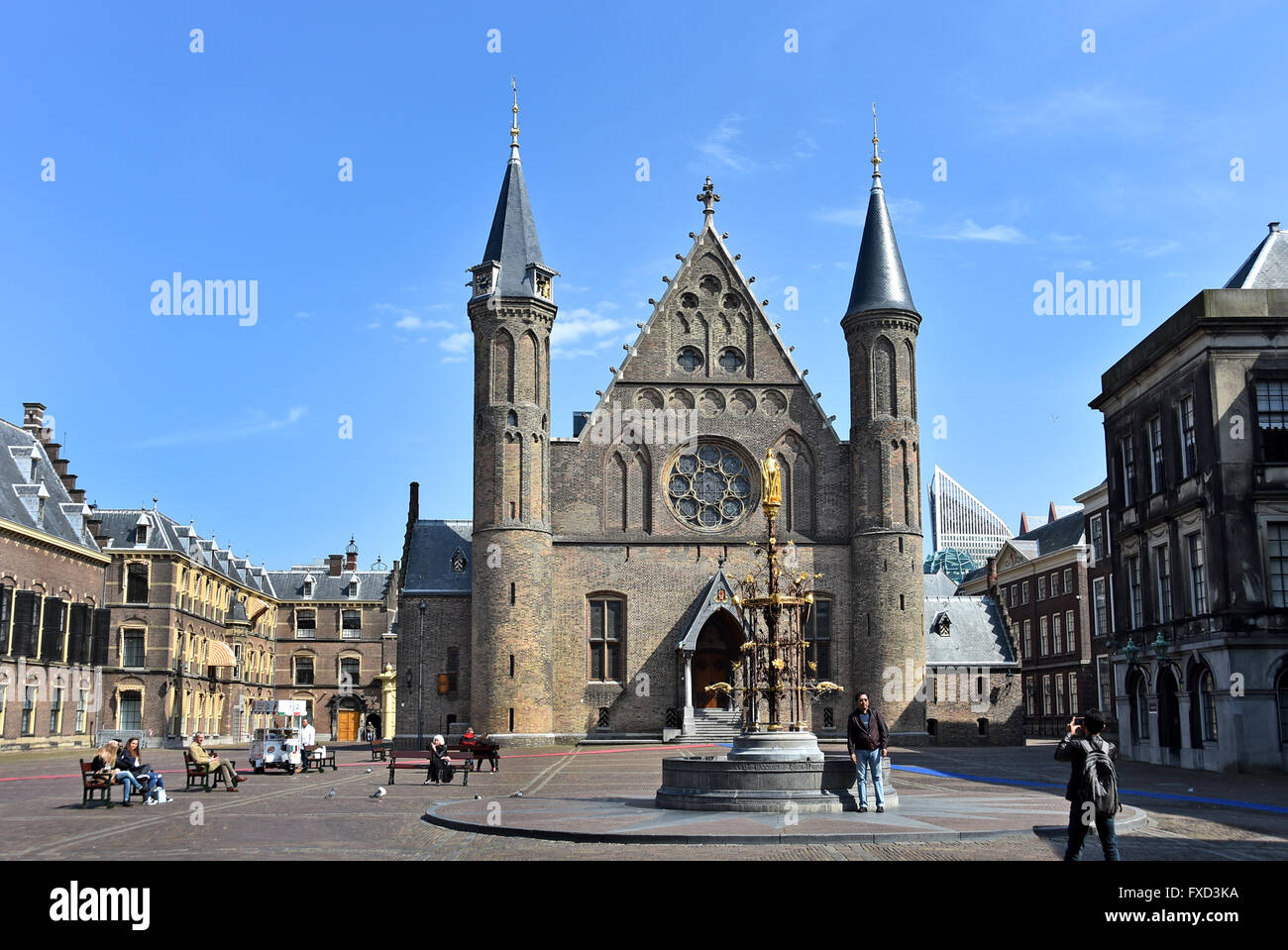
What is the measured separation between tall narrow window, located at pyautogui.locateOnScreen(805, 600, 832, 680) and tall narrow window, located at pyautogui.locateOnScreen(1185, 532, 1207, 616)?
18.8 m

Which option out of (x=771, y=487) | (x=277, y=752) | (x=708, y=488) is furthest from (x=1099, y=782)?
(x=708, y=488)

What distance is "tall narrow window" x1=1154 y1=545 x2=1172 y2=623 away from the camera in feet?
110

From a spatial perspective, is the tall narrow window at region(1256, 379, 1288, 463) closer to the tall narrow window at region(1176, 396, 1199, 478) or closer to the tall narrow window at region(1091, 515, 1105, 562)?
the tall narrow window at region(1176, 396, 1199, 478)

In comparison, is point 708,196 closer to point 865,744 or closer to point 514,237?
point 514,237

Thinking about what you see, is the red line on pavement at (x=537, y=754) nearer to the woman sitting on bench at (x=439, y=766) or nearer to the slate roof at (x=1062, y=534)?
the woman sitting on bench at (x=439, y=766)

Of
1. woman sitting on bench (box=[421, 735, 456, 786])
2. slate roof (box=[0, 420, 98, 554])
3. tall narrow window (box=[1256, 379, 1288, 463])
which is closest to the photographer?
woman sitting on bench (box=[421, 735, 456, 786])

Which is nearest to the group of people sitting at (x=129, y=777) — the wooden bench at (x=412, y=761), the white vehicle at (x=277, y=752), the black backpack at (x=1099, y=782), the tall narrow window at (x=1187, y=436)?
the wooden bench at (x=412, y=761)

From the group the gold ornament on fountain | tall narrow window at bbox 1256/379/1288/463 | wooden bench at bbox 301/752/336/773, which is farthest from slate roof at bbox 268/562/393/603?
the gold ornament on fountain

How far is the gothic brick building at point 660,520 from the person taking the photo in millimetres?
47250

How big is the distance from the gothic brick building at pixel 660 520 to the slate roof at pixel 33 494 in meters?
15.4

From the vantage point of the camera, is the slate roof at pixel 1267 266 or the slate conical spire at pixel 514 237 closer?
the slate roof at pixel 1267 266
